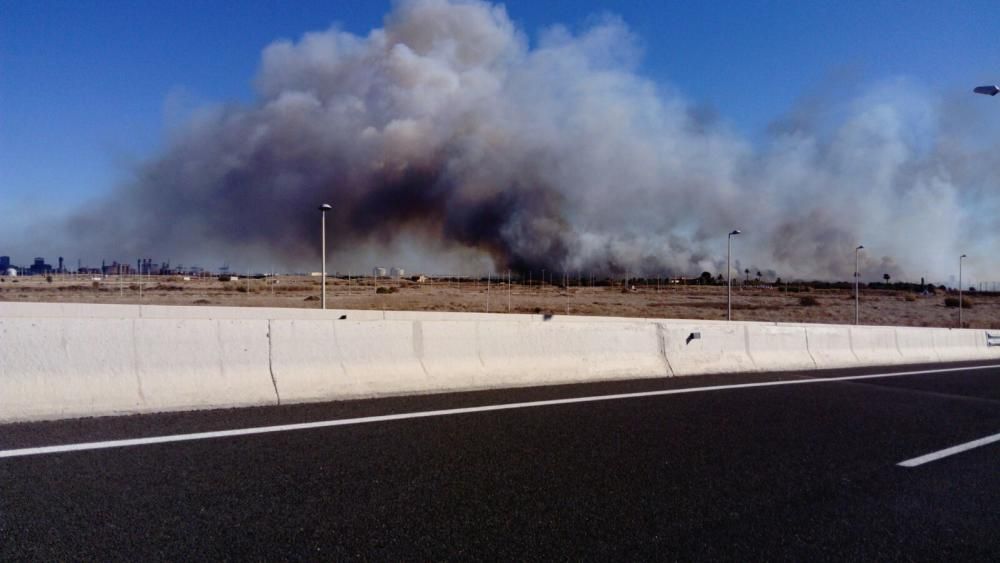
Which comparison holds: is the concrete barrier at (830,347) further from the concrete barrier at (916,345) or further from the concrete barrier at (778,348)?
the concrete barrier at (916,345)

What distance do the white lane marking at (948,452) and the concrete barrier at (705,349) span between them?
5563 millimetres

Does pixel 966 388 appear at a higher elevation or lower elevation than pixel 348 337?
lower

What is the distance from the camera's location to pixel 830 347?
17438 mm

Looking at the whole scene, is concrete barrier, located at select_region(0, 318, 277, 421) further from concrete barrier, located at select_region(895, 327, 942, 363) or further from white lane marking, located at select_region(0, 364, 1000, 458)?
concrete barrier, located at select_region(895, 327, 942, 363)

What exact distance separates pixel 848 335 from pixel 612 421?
11284 millimetres

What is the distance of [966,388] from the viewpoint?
557 inches

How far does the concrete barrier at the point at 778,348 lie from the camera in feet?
51.0

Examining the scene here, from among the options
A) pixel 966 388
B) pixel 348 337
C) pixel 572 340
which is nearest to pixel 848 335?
pixel 966 388

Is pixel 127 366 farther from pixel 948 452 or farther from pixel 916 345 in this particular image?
pixel 916 345

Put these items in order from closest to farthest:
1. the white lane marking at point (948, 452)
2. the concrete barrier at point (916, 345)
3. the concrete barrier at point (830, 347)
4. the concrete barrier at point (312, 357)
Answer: the white lane marking at point (948, 452), the concrete barrier at point (312, 357), the concrete barrier at point (830, 347), the concrete barrier at point (916, 345)

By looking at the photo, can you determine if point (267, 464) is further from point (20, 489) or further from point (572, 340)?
point (572, 340)

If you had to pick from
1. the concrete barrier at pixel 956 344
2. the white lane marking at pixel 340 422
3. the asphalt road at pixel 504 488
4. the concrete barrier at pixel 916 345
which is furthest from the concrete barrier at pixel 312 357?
the concrete barrier at pixel 956 344

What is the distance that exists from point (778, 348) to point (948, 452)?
8.03m

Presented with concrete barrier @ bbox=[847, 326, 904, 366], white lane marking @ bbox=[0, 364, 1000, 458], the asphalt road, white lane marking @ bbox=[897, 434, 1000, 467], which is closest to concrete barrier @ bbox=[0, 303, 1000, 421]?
the asphalt road
